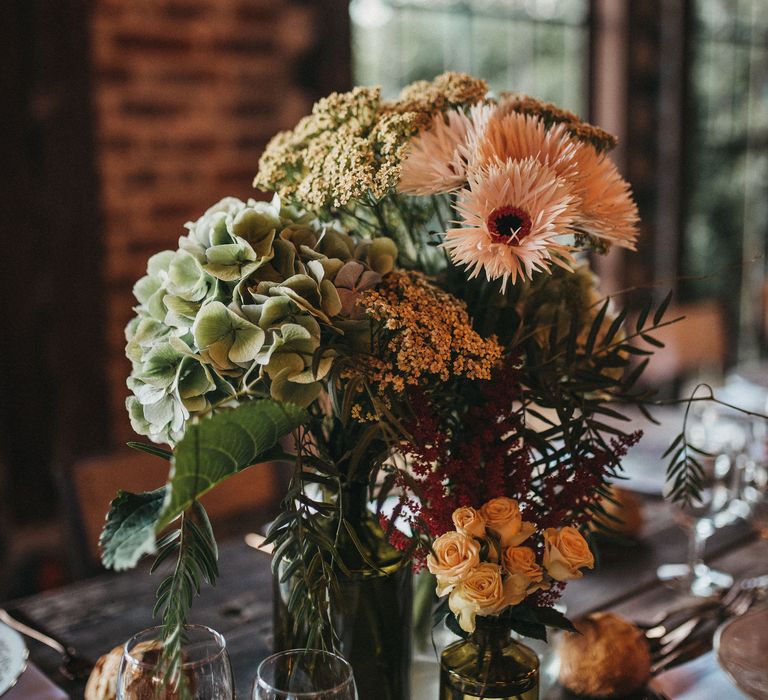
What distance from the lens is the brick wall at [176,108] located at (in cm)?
246

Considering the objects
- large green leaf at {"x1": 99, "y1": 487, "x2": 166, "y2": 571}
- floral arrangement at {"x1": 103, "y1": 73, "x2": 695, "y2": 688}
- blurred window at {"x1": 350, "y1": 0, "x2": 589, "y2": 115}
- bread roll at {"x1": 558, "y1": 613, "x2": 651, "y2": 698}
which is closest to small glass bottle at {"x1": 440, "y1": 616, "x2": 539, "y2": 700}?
floral arrangement at {"x1": 103, "y1": 73, "x2": 695, "y2": 688}

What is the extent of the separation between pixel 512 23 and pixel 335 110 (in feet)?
9.25

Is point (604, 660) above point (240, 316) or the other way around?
the other way around

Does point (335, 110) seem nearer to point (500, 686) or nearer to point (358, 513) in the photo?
point (358, 513)

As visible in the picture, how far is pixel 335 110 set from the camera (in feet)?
2.82

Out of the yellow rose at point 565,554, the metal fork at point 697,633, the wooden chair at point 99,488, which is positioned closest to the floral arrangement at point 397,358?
the yellow rose at point 565,554

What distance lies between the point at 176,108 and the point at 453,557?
214cm

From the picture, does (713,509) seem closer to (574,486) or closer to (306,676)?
(574,486)

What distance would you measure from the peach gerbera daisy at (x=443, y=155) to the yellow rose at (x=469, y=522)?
0.94 feet

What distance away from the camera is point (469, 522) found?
29.1 inches

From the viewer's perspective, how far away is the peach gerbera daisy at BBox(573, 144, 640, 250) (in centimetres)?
81

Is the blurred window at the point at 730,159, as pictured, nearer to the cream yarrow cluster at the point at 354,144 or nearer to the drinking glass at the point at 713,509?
the drinking glass at the point at 713,509

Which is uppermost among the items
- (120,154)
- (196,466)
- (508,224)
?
(120,154)

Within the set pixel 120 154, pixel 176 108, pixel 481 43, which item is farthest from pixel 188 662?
pixel 481 43
